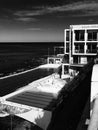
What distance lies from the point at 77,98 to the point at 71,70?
21.1 metres

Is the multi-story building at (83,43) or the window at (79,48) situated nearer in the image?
the multi-story building at (83,43)

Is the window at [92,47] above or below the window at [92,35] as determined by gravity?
below

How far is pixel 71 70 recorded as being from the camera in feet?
125

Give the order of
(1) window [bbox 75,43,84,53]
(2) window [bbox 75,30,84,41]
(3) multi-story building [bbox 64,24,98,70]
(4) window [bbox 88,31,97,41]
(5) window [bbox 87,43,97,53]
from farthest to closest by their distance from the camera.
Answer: (1) window [bbox 75,43,84,53] → (2) window [bbox 75,30,84,41] → (5) window [bbox 87,43,97,53] → (4) window [bbox 88,31,97,41] → (3) multi-story building [bbox 64,24,98,70]

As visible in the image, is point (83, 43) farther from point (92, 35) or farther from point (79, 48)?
point (92, 35)

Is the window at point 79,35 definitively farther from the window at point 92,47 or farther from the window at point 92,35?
the window at point 92,47

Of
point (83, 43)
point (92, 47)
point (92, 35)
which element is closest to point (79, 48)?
point (83, 43)

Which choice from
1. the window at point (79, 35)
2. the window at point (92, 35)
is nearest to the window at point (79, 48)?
the window at point (79, 35)

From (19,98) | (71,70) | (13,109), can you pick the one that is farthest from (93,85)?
(71,70)

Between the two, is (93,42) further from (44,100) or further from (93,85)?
(93,85)

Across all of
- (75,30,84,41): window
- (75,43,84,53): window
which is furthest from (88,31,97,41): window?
(75,43,84,53): window

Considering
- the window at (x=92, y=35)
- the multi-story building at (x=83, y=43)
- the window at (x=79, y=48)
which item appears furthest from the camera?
the window at (x=79, y=48)

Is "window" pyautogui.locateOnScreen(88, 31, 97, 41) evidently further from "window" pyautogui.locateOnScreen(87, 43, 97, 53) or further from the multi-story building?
"window" pyautogui.locateOnScreen(87, 43, 97, 53)

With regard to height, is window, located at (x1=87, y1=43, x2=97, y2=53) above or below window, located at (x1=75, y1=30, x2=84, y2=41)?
below
